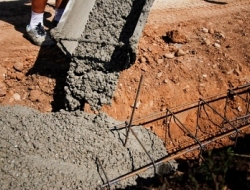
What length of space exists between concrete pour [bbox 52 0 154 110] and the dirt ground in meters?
0.25

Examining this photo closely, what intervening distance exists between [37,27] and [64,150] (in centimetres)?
194

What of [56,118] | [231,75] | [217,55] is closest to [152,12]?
[217,55]

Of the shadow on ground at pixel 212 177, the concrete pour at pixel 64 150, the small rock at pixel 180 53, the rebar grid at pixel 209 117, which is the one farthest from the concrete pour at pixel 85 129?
the small rock at pixel 180 53

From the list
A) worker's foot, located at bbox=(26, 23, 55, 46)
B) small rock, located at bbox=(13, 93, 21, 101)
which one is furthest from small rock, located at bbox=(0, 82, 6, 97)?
worker's foot, located at bbox=(26, 23, 55, 46)

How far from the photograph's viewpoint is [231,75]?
4.37 metres

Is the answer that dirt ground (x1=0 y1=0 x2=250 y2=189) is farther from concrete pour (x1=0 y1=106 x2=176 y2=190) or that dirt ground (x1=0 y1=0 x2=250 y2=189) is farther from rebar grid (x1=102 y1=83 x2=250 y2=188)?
concrete pour (x1=0 y1=106 x2=176 y2=190)

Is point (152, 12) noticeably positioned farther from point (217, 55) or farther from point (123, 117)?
point (123, 117)

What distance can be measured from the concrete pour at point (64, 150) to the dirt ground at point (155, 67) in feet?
1.40

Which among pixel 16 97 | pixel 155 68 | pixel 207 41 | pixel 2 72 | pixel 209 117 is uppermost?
pixel 207 41

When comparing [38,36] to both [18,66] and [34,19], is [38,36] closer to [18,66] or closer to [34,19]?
[34,19]

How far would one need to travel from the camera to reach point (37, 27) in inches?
167

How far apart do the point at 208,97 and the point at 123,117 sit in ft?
4.00

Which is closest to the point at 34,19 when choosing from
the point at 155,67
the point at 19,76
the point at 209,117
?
the point at 19,76

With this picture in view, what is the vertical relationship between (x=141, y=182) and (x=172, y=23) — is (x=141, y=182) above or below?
below
